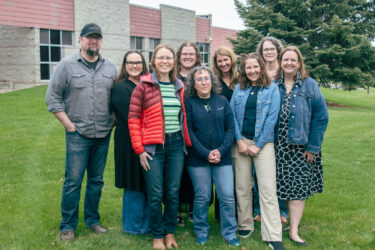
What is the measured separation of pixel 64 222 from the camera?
4.68 metres

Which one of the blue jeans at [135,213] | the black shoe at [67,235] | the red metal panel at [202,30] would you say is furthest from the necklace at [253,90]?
the red metal panel at [202,30]

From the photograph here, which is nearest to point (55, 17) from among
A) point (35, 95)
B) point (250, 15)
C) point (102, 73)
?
point (35, 95)

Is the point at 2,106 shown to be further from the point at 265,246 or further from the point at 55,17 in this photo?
the point at 265,246

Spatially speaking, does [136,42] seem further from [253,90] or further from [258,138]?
[258,138]

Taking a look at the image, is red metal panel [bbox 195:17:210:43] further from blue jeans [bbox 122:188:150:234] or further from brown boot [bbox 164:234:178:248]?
brown boot [bbox 164:234:178:248]

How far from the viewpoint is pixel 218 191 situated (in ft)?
15.0

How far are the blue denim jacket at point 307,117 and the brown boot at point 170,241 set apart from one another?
1.80m

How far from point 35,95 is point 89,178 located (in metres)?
16.6

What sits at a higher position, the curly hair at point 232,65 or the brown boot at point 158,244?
the curly hair at point 232,65

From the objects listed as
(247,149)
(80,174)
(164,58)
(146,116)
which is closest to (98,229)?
(80,174)

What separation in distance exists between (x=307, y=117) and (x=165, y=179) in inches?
71.7

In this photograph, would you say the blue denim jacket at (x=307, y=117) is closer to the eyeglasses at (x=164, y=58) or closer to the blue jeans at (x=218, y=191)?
the blue jeans at (x=218, y=191)

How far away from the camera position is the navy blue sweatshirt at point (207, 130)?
4441mm

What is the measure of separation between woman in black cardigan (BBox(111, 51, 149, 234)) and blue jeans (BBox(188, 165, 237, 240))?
2.27 ft
